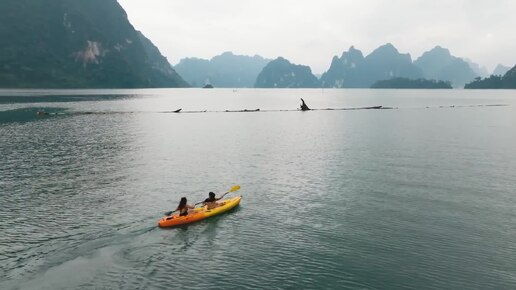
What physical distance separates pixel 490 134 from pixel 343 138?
28563 mm

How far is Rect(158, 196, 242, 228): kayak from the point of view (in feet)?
99.8

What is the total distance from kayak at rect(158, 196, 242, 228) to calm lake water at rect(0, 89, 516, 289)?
55 cm

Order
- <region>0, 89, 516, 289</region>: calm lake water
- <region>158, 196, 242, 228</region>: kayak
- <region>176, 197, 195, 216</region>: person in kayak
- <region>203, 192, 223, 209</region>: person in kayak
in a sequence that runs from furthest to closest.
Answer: <region>203, 192, 223, 209</region>: person in kayak
<region>176, 197, 195, 216</region>: person in kayak
<region>158, 196, 242, 228</region>: kayak
<region>0, 89, 516, 289</region>: calm lake water

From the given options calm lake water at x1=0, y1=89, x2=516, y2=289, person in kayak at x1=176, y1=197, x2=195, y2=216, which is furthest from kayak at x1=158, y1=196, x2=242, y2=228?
calm lake water at x1=0, y1=89, x2=516, y2=289

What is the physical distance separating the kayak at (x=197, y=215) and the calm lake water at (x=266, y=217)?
0.55 m

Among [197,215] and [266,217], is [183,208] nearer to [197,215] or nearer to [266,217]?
[197,215]

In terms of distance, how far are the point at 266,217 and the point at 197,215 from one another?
5.41 meters

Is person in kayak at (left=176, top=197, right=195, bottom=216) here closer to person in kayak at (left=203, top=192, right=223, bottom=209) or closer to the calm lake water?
the calm lake water

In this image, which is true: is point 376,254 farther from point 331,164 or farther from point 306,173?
point 331,164

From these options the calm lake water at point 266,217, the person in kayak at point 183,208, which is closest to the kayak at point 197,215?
the person in kayak at point 183,208

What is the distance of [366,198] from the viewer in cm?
3691

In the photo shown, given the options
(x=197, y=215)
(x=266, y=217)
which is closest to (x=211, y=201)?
(x=197, y=215)

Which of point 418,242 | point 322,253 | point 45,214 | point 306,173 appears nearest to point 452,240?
point 418,242

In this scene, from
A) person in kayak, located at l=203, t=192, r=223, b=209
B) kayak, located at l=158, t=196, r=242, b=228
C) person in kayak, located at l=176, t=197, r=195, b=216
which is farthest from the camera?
person in kayak, located at l=203, t=192, r=223, b=209
